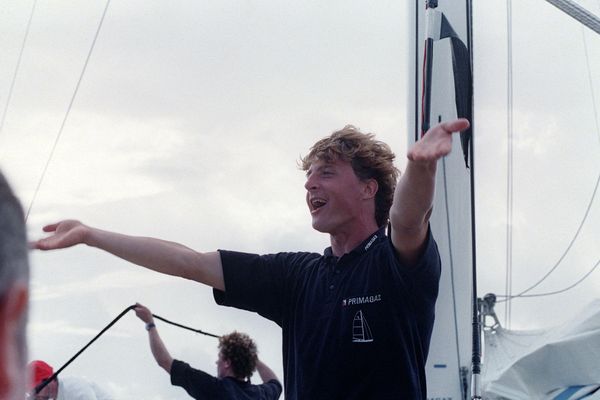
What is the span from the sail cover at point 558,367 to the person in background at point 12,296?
5.80 meters

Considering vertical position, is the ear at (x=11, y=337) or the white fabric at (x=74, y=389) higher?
the ear at (x=11, y=337)

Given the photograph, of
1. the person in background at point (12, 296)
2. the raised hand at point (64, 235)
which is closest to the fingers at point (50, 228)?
the raised hand at point (64, 235)

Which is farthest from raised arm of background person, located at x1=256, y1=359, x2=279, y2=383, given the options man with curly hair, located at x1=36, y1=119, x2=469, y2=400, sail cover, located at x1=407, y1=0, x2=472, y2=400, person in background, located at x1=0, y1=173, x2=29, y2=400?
person in background, located at x1=0, y1=173, x2=29, y2=400

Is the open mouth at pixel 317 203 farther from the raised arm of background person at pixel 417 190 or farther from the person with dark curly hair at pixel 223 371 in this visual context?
the person with dark curly hair at pixel 223 371

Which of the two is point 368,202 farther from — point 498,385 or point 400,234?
point 498,385

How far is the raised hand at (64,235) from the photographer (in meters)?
2.51

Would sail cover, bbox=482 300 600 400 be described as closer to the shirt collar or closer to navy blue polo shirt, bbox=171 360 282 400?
navy blue polo shirt, bbox=171 360 282 400

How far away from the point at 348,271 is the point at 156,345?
2.99 m

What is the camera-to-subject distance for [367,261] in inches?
112

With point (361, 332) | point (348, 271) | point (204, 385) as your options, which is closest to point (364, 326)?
point (361, 332)

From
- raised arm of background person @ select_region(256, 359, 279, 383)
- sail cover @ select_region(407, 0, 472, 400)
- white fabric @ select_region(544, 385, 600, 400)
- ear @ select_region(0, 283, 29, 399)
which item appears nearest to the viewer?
ear @ select_region(0, 283, 29, 399)

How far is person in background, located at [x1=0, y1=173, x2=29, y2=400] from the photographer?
48cm

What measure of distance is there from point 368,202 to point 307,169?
0.88ft

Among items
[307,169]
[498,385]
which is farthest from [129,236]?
[498,385]
